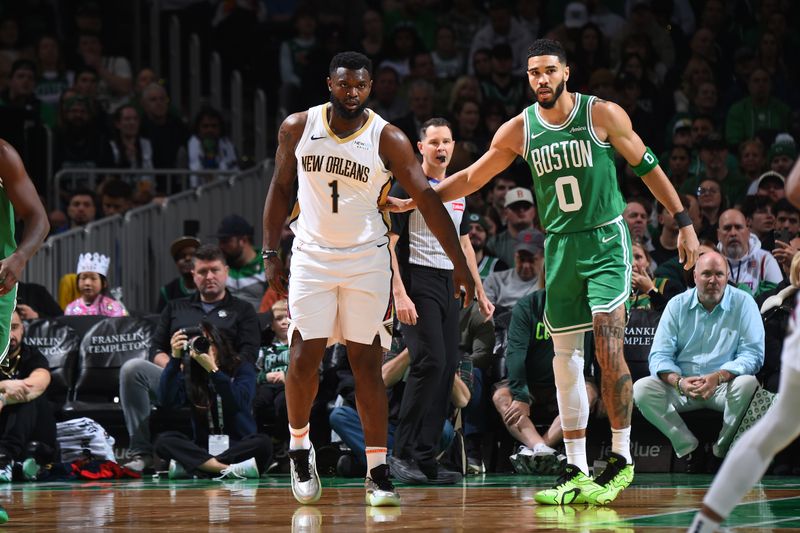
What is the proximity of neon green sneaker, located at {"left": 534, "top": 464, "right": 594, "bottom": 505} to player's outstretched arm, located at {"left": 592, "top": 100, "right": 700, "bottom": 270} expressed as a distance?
1.16 meters

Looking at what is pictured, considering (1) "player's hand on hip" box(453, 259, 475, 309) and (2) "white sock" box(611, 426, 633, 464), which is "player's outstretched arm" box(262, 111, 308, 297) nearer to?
(1) "player's hand on hip" box(453, 259, 475, 309)

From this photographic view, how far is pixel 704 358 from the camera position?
9.34 m

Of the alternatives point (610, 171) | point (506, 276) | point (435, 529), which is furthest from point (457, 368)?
point (435, 529)

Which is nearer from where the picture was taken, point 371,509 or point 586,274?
point 371,509

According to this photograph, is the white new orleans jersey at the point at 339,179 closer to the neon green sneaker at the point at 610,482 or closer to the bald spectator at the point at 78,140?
the neon green sneaker at the point at 610,482

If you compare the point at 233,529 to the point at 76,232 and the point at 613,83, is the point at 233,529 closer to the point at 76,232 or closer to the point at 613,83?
the point at 76,232

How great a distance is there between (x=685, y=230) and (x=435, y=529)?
2.13 meters

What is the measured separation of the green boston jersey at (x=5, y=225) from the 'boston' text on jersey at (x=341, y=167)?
1461 mm

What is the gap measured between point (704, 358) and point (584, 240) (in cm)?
291

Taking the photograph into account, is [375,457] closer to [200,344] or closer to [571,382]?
[571,382]

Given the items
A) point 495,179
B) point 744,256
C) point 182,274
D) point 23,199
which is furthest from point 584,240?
point 495,179

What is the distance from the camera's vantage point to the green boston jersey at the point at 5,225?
20.3ft

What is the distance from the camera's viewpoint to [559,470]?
932 cm

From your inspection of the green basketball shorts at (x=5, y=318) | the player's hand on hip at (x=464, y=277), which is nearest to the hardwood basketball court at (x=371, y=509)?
the green basketball shorts at (x=5, y=318)
